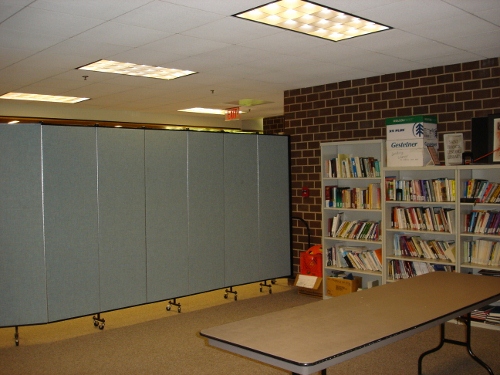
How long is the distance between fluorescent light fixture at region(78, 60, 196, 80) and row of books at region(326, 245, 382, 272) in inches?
114

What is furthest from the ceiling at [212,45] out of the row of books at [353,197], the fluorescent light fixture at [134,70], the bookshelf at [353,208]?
the row of books at [353,197]

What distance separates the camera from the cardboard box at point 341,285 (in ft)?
20.1

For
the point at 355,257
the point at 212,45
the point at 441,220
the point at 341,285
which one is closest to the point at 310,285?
the point at 341,285

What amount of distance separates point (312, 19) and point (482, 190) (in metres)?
2.54

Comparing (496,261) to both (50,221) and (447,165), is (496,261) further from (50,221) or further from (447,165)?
(50,221)

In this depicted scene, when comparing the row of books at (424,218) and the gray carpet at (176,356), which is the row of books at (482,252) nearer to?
the row of books at (424,218)

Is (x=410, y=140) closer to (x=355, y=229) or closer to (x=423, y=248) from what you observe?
(x=423, y=248)

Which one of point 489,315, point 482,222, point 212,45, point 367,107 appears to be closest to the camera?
point 212,45

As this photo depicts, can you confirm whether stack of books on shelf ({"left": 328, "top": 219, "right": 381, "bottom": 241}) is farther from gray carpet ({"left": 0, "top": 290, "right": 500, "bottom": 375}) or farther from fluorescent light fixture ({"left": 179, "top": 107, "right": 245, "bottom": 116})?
fluorescent light fixture ({"left": 179, "top": 107, "right": 245, "bottom": 116})

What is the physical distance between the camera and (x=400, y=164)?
5621 mm

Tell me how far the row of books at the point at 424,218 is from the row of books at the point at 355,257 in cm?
48

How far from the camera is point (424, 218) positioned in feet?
18.2

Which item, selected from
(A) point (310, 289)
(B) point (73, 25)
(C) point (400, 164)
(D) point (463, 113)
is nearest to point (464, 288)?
(C) point (400, 164)

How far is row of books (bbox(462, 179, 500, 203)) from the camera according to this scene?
5031 millimetres
